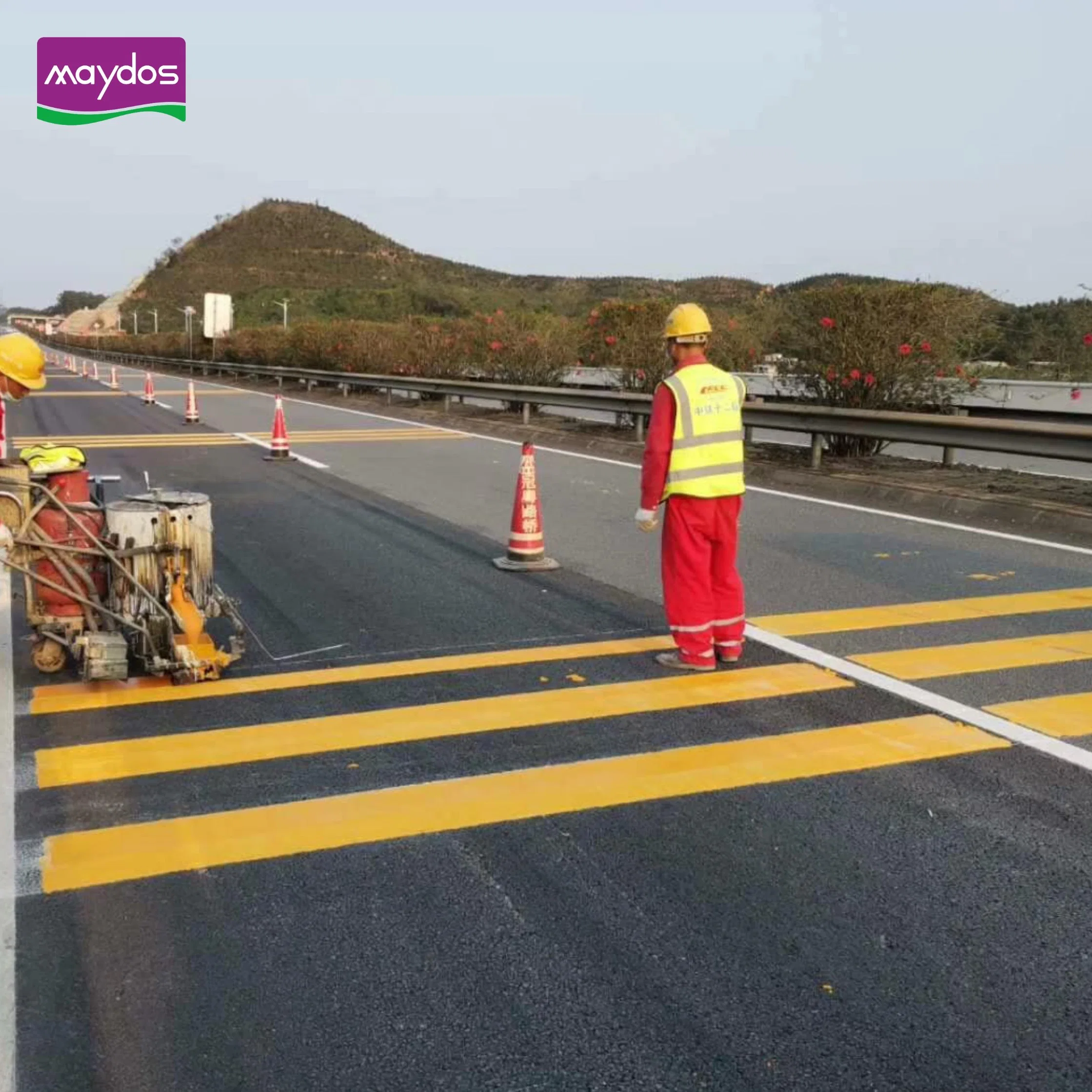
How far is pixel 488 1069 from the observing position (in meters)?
2.73

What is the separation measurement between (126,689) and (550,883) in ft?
9.15

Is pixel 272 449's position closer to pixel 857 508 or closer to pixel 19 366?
pixel 857 508

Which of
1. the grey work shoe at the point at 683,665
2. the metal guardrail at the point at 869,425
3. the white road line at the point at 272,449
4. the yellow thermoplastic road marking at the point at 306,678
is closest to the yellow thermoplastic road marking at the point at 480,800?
the grey work shoe at the point at 683,665

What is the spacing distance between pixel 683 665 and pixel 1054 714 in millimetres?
1752

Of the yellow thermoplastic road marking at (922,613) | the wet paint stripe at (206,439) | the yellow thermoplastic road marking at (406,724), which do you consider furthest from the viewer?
the wet paint stripe at (206,439)

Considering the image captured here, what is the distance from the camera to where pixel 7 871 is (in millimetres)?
3676

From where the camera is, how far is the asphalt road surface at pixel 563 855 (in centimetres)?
284

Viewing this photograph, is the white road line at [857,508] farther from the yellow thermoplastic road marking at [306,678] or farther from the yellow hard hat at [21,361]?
the yellow hard hat at [21,361]

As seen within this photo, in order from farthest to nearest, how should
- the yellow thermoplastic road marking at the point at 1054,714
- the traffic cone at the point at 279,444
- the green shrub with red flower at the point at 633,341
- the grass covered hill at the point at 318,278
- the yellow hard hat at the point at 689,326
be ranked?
the grass covered hill at the point at 318,278, the green shrub with red flower at the point at 633,341, the traffic cone at the point at 279,444, the yellow hard hat at the point at 689,326, the yellow thermoplastic road marking at the point at 1054,714

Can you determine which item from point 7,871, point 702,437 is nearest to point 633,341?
point 702,437

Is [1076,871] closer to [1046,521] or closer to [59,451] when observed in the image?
[59,451]

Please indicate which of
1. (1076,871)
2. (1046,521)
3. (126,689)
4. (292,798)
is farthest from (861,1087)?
(1046,521)

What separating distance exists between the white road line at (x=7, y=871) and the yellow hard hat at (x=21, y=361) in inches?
58.1

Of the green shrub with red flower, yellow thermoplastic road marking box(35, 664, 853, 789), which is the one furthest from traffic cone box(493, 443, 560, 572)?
the green shrub with red flower
